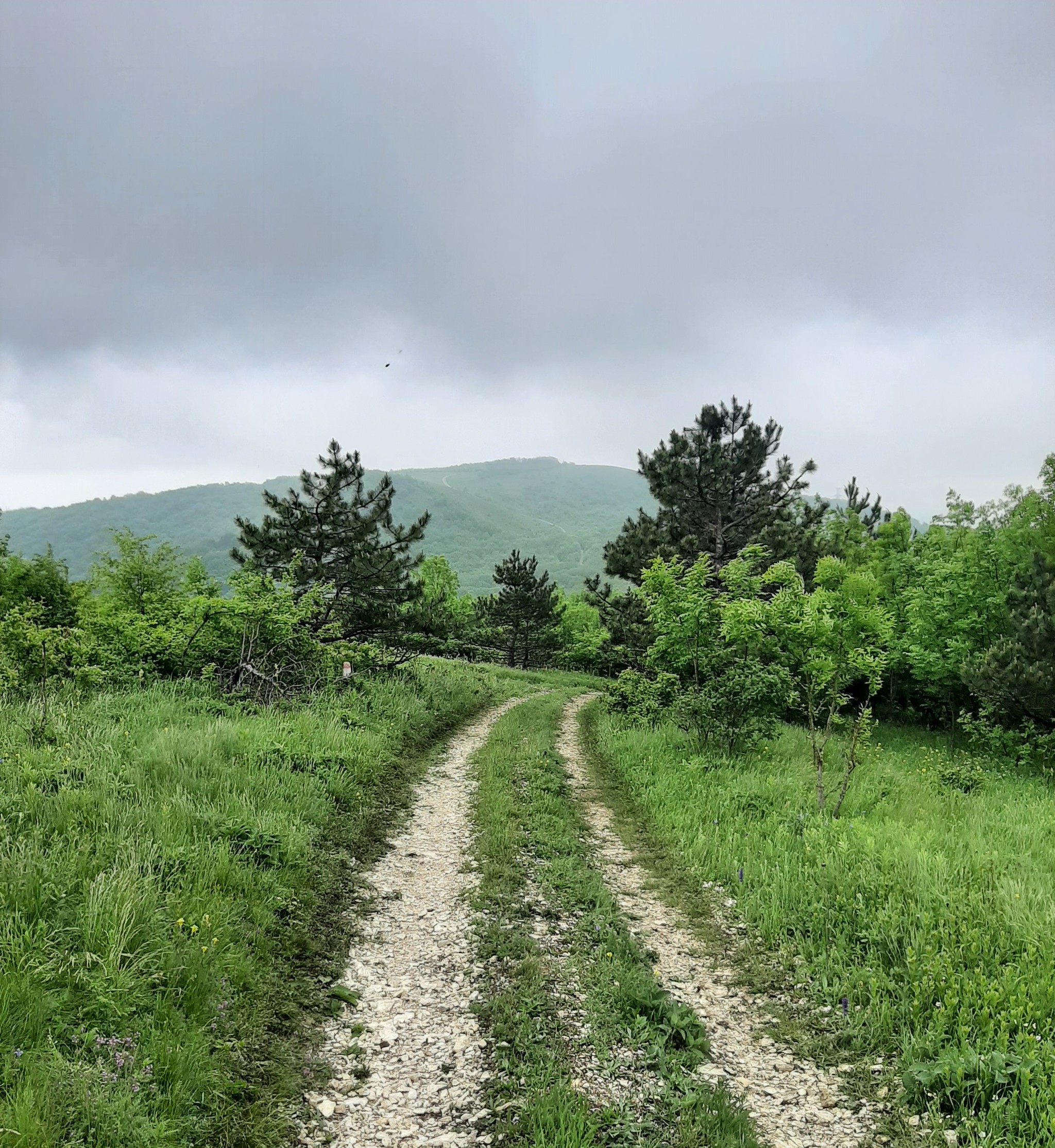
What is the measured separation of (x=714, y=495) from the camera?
799 inches

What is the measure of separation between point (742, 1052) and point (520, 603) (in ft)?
128

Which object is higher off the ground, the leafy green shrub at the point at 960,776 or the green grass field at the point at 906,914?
the green grass field at the point at 906,914

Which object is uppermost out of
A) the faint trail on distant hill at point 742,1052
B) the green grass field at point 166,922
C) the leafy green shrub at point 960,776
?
the green grass field at point 166,922

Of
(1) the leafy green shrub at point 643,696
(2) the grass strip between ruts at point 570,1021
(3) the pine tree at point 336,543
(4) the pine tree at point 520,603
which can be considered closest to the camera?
(2) the grass strip between ruts at point 570,1021

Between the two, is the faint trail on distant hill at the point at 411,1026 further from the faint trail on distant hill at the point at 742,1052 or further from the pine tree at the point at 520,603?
the pine tree at the point at 520,603

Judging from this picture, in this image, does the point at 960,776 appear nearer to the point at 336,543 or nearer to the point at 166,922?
the point at 166,922

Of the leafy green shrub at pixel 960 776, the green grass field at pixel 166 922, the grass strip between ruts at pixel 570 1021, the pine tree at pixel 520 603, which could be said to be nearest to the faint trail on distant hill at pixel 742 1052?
the grass strip between ruts at pixel 570 1021

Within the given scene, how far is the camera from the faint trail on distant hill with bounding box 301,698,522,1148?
3680 millimetres

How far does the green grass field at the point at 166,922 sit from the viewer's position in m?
3.44

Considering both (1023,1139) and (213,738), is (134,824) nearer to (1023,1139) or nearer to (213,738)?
(213,738)

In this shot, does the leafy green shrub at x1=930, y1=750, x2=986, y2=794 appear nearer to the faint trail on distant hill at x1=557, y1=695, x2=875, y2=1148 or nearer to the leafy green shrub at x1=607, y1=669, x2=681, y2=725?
the leafy green shrub at x1=607, y1=669, x2=681, y2=725

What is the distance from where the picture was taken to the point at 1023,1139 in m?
3.44

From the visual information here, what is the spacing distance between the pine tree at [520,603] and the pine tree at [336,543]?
78.1 ft

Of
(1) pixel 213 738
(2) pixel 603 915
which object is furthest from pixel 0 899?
(2) pixel 603 915
